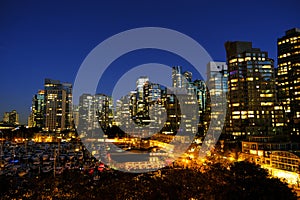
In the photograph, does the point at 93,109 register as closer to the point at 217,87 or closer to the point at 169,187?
the point at 217,87

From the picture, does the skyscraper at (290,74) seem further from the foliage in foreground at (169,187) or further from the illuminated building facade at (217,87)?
the foliage in foreground at (169,187)

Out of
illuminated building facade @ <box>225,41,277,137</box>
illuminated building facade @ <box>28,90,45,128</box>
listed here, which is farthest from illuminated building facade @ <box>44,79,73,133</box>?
illuminated building facade @ <box>225,41,277,137</box>

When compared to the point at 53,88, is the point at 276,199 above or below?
below

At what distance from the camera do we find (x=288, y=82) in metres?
58.0

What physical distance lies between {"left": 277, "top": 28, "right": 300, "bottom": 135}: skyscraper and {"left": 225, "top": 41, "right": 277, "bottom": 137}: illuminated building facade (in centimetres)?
826

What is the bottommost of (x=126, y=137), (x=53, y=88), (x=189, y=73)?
(x=126, y=137)

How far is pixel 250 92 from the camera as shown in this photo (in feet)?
170

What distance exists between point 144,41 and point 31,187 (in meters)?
10.2

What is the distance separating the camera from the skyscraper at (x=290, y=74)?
5584cm

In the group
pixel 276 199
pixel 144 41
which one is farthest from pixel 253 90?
pixel 276 199

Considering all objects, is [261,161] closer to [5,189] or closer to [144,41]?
[144,41]

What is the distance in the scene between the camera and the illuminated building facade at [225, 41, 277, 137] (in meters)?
50.2

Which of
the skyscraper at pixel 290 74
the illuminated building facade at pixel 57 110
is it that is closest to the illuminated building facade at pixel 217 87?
the skyscraper at pixel 290 74

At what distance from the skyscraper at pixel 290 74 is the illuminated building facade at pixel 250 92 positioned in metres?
8.26
